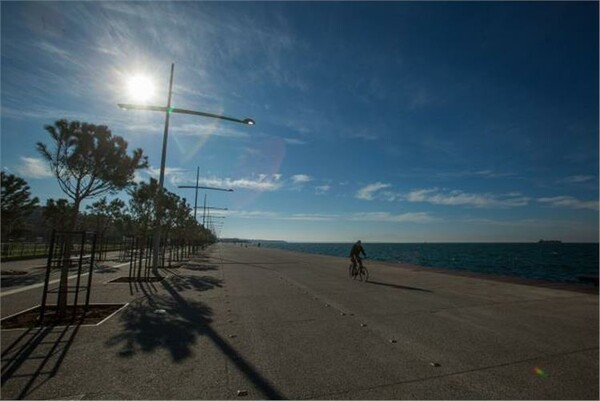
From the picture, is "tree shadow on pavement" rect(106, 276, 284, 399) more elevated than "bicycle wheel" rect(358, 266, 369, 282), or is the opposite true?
"bicycle wheel" rect(358, 266, 369, 282)

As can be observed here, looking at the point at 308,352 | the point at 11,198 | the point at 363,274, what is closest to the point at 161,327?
the point at 308,352

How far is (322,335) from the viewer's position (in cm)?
695

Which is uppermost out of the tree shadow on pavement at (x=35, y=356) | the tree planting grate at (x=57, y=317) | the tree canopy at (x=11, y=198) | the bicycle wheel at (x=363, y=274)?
the tree canopy at (x=11, y=198)

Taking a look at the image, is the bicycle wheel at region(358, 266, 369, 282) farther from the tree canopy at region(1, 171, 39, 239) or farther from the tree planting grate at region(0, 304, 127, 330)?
the tree canopy at region(1, 171, 39, 239)

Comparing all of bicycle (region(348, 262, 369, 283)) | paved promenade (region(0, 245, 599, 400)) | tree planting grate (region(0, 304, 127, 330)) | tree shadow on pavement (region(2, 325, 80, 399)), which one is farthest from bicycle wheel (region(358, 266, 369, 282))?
tree shadow on pavement (region(2, 325, 80, 399))

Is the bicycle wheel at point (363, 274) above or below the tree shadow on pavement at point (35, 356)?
above

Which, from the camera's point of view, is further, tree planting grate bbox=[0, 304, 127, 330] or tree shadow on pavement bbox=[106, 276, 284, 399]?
tree planting grate bbox=[0, 304, 127, 330]

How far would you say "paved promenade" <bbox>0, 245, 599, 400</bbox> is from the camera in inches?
177

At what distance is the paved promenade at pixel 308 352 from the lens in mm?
4504

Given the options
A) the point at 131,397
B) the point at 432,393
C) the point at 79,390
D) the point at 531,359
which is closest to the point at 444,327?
the point at 531,359

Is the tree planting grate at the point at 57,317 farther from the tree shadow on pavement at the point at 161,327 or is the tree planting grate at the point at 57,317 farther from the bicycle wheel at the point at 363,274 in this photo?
the bicycle wheel at the point at 363,274

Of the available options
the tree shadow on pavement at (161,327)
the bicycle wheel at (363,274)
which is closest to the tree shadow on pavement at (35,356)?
the tree shadow on pavement at (161,327)

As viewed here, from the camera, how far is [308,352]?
5.89 m

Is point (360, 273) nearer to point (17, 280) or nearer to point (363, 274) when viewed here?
point (363, 274)
